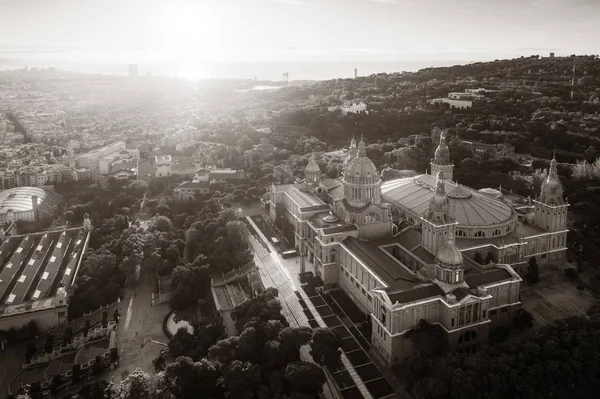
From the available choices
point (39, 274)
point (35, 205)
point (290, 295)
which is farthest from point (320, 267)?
point (35, 205)

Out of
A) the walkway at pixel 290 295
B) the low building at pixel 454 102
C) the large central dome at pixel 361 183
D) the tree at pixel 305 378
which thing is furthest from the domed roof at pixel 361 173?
the low building at pixel 454 102

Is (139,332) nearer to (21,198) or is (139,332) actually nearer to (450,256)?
(450,256)

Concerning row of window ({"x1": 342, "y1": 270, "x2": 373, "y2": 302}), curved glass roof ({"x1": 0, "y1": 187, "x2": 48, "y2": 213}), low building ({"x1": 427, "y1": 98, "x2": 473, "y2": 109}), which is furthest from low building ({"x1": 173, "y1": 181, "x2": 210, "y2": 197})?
low building ({"x1": 427, "y1": 98, "x2": 473, "y2": 109})

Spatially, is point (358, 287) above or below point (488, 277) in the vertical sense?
below

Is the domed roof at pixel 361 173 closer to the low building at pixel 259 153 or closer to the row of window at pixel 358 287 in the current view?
the row of window at pixel 358 287

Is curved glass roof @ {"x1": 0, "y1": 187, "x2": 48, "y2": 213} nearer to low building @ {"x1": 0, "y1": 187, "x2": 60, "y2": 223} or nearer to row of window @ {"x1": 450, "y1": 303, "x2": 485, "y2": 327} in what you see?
low building @ {"x1": 0, "y1": 187, "x2": 60, "y2": 223}
